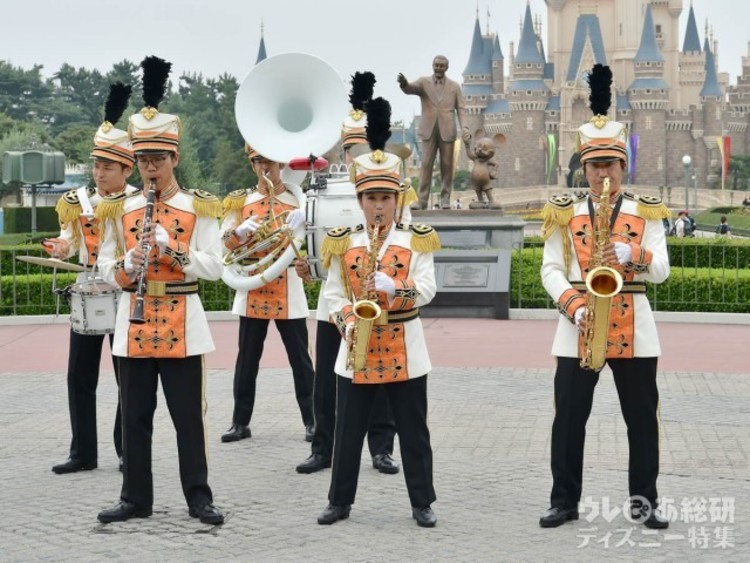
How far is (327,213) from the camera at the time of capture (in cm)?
738

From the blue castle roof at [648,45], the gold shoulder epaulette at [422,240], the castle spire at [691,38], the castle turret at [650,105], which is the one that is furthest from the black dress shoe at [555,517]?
the castle spire at [691,38]

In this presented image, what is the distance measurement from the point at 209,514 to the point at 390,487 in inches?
45.8

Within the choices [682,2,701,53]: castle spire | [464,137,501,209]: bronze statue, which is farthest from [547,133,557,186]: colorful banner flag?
[464,137,501,209]: bronze statue

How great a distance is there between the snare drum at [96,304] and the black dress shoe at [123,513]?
123cm

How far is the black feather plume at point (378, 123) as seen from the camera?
6.33 meters

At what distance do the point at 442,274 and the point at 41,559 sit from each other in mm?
9965

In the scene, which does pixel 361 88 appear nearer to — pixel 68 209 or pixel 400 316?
pixel 68 209

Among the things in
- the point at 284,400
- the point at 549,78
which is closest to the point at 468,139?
the point at 284,400

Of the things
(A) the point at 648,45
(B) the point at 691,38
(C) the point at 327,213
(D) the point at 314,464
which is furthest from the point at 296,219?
(B) the point at 691,38

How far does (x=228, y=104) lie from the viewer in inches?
3314

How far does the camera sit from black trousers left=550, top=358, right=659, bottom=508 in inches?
242

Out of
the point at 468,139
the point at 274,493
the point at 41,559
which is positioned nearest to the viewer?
the point at 41,559

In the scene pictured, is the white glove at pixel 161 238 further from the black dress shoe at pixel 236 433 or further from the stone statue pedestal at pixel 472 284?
the stone statue pedestal at pixel 472 284

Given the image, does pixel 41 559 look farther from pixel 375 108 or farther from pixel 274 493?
pixel 375 108
